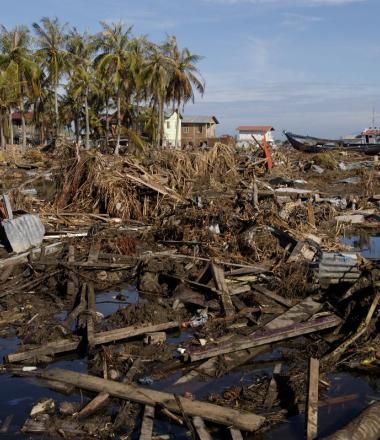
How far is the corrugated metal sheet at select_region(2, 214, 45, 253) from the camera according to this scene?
34.6 feet

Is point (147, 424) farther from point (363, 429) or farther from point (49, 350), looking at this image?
point (49, 350)

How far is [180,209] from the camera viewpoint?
12562 millimetres

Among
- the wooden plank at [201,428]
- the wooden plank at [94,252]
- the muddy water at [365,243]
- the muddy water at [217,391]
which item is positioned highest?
the wooden plank at [94,252]

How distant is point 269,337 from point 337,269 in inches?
102

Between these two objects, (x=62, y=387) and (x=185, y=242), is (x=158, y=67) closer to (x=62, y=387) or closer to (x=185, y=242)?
(x=185, y=242)

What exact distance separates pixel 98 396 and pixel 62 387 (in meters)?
0.55

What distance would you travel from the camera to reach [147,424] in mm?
4668

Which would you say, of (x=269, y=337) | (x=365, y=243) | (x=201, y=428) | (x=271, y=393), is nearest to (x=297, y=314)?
(x=269, y=337)

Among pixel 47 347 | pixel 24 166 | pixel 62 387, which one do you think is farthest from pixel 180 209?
pixel 24 166

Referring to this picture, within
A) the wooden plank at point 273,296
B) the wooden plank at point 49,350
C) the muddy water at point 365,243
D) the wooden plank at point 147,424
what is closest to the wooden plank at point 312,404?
the wooden plank at point 147,424

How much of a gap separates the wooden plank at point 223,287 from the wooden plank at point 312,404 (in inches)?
91.0

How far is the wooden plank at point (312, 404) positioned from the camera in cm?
454

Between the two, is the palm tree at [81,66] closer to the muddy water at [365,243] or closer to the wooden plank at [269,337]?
the muddy water at [365,243]

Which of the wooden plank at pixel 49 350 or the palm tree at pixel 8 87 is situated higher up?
the palm tree at pixel 8 87
